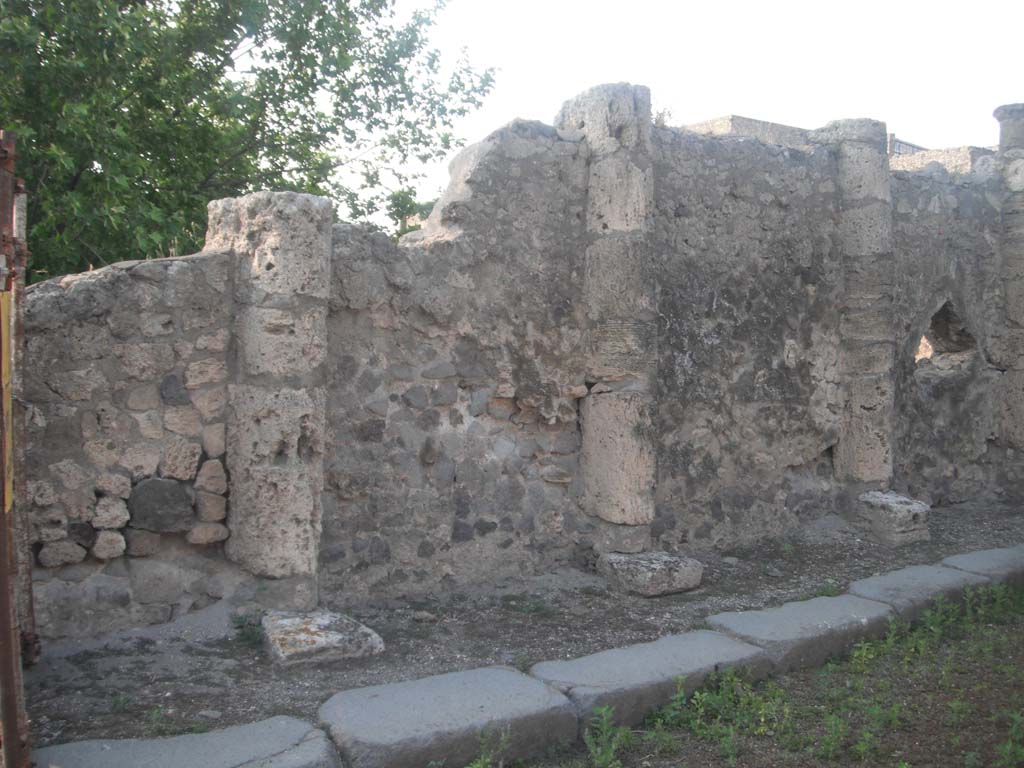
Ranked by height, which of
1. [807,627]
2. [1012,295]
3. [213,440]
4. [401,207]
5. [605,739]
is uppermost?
[401,207]

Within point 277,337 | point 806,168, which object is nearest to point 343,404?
point 277,337

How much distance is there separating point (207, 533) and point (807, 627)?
119 inches

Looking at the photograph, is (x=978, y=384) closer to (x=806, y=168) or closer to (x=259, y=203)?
(x=806, y=168)

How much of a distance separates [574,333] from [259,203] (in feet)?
7.01

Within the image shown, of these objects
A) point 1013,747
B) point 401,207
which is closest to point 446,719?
point 1013,747

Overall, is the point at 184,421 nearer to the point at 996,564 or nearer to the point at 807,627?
the point at 807,627

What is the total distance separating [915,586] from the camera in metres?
5.57

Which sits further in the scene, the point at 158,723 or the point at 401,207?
the point at 401,207

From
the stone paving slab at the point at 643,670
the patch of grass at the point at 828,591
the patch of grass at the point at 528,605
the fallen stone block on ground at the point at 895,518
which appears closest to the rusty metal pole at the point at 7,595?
the stone paving slab at the point at 643,670

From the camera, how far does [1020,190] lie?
838 centimetres

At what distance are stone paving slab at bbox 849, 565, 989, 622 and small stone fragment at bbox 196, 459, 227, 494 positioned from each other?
3.64m

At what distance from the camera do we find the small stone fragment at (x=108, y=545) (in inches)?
156

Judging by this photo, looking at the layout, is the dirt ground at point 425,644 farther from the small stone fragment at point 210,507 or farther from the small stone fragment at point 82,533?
the small stone fragment at point 210,507

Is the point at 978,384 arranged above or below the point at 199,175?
below
